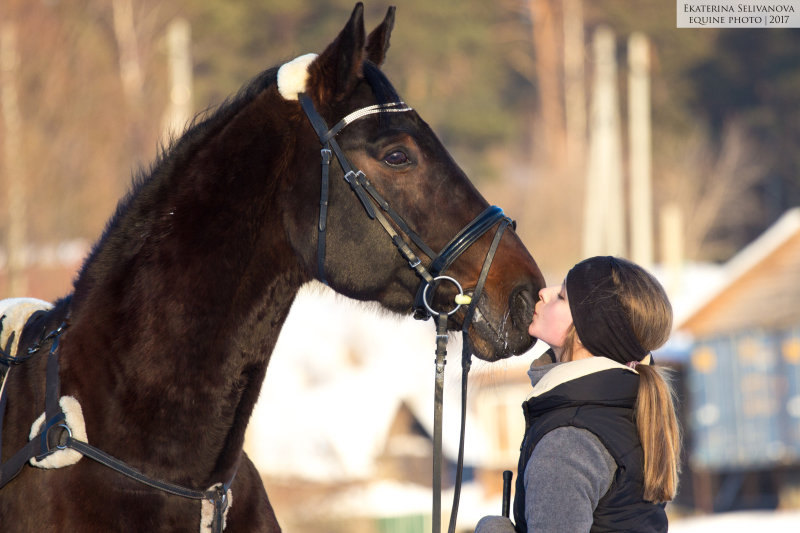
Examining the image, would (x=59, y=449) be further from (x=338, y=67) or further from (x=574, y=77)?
(x=574, y=77)

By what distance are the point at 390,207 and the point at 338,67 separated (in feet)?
1.52

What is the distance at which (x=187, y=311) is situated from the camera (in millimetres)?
A: 2689

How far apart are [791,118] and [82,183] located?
94.4 ft

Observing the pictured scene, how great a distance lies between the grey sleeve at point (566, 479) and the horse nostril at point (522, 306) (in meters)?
0.39

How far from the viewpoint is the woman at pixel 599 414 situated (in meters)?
2.45

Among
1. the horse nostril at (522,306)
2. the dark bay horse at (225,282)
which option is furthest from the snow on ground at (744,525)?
the dark bay horse at (225,282)

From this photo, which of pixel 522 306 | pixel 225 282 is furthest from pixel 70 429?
pixel 522 306

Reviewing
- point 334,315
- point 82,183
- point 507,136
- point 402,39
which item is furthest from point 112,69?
point 507,136

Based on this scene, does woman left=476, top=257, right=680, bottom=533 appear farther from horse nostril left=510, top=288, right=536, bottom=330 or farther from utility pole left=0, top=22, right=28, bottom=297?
utility pole left=0, top=22, right=28, bottom=297

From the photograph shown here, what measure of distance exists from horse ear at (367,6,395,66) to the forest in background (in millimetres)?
18091

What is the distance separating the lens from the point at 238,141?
2867mm

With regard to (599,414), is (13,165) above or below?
above

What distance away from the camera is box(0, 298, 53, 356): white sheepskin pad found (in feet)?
9.75

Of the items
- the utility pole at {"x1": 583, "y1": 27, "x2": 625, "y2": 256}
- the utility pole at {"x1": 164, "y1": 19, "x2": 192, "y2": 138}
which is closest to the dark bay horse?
the utility pole at {"x1": 164, "y1": 19, "x2": 192, "y2": 138}
